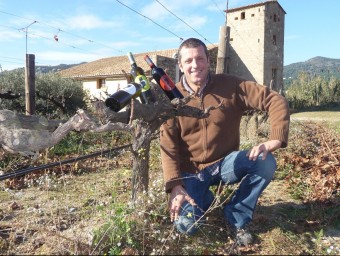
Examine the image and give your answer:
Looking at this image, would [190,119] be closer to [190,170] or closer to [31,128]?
[190,170]

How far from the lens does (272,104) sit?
2990 mm

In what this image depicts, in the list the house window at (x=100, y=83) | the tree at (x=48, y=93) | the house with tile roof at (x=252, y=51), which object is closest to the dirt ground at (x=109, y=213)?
the tree at (x=48, y=93)

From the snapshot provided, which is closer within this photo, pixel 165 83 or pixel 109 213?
pixel 109 213

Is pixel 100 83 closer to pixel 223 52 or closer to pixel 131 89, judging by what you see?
pixel 223 52

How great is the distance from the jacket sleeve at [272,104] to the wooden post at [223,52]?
468cm

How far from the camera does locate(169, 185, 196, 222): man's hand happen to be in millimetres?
2826

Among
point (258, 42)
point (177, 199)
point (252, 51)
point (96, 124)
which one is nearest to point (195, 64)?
point (96, 124)

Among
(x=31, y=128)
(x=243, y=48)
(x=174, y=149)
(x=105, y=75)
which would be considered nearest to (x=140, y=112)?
(x=174, y=149)

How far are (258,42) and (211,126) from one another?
85.2 ft

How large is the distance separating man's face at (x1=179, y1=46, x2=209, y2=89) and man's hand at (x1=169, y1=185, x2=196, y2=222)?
95cm

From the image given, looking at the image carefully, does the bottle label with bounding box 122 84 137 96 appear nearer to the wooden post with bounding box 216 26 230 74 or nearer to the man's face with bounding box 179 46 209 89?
the man's face with bounding box 179 46 209 89

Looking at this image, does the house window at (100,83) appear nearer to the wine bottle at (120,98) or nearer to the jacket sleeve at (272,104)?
the jacket sleeve at (272,104)

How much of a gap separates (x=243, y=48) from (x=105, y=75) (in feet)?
36.7

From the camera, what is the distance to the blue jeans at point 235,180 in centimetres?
296
